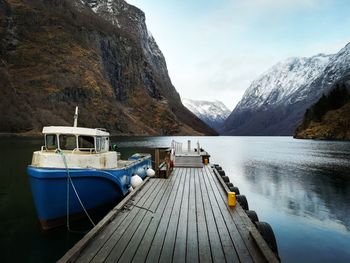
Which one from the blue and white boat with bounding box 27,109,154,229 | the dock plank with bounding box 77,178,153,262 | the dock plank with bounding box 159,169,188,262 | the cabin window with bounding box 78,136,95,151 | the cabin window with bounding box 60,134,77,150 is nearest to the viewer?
the dock plank with bounding box 77,178,153,262

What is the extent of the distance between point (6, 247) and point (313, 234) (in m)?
15.5

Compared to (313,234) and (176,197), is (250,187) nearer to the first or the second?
(313,234)

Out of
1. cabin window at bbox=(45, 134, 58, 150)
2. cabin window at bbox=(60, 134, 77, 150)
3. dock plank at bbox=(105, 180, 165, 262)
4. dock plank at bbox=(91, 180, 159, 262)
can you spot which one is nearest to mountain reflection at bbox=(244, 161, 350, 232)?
dock plank at bbox=(105, 180, 165, 262)

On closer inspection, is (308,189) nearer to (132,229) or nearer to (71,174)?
(71,174)

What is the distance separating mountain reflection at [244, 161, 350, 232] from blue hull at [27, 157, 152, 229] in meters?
12.9

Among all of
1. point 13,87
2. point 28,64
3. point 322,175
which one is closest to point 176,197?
point 322,175

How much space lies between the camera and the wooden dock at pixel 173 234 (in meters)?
8.26

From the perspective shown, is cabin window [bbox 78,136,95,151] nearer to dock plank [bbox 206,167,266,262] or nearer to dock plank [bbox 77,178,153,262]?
dock plank [bbox 77,178,153,262]

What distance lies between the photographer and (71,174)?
49.6 ft

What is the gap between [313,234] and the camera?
1708 centimetres

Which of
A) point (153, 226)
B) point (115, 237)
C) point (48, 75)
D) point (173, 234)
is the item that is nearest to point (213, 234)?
point (173, 234)

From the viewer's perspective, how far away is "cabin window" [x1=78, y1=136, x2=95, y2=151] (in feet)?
55.3

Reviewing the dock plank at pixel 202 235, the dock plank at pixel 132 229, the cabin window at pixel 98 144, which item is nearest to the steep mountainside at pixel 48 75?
the cabin window at pixel 98 144

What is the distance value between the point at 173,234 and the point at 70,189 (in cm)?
730
